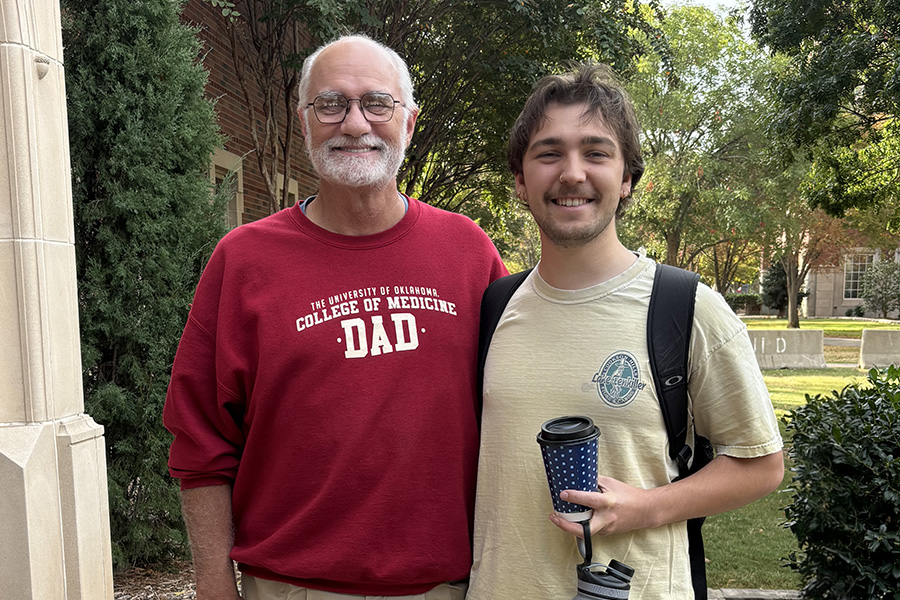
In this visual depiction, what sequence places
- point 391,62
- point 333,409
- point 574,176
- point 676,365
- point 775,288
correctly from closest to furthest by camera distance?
point 676,365
point 574,176
point 333,409
point 391,62
point 775,288

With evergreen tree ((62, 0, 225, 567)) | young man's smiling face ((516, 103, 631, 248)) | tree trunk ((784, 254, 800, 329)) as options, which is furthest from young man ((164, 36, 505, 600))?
tree trunk ((784, 254, 800, 329))

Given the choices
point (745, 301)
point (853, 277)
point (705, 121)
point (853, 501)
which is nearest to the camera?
point (853, 501)

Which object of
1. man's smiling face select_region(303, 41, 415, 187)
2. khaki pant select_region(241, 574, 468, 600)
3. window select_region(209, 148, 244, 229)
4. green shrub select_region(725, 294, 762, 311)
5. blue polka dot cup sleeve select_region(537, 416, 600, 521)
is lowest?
green shrub select_region(725, 294, 762, 311)

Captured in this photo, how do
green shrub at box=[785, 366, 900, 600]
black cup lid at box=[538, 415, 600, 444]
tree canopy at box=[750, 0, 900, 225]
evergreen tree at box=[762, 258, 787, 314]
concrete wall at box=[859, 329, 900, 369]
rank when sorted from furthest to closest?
evergreen tree at box=[762, 258, 787, 314] → concrete wall at box=[859, 329, 900, 369] → tree canopy at box=[750, 0, 900, 225] → green shrub at box=[785, 366, 900, 600] → black cup lid at box=[538, 415, 600, 444]

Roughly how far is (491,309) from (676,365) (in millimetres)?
644

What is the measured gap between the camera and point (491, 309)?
2293mm

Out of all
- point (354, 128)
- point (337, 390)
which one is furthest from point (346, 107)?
point (337, 390)

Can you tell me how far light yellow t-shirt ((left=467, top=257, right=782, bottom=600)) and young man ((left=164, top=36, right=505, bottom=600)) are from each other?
22 centimetres

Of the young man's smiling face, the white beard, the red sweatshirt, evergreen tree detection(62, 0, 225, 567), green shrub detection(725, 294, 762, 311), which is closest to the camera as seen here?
the young man's smiling face

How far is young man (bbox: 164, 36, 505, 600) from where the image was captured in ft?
7.11

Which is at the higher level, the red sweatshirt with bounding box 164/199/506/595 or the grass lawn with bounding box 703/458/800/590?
the red sweatshirt with bounding box 164/199/506/595

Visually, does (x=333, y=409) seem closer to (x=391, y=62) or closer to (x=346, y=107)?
(x=346, y=107)

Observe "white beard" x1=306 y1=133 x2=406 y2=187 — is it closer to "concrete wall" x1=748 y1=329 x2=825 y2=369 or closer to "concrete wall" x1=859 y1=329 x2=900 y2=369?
"concrete wall" x1=748 y1=329 x2=825 y2=369

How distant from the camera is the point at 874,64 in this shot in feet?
28.6
